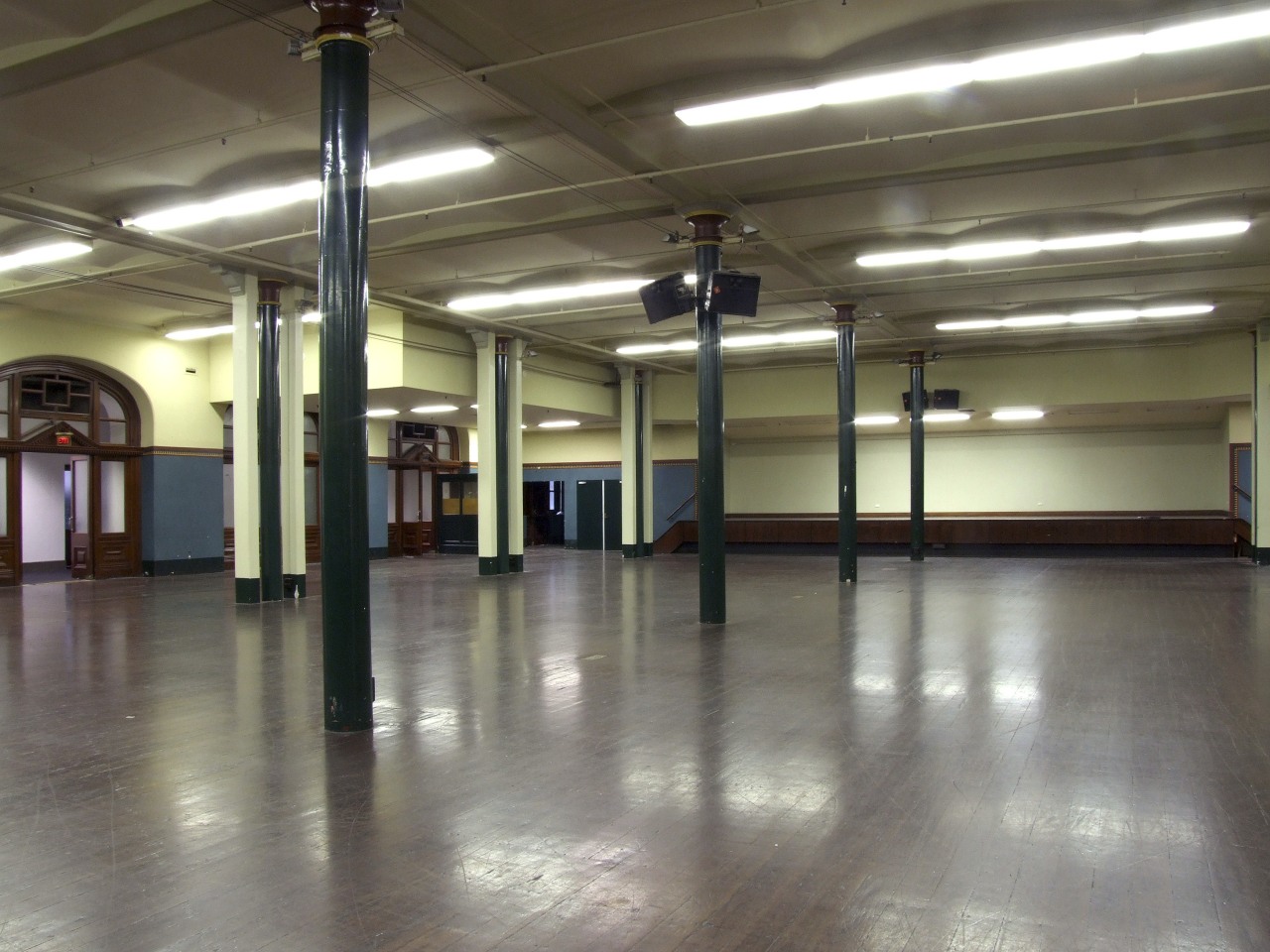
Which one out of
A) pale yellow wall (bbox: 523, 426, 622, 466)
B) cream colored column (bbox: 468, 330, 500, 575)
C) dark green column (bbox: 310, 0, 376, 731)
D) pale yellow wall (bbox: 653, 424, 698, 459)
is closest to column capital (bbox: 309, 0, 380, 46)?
dark green column (bbox: 310, 0, 376, 731)

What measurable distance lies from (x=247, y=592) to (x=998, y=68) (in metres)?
10.8

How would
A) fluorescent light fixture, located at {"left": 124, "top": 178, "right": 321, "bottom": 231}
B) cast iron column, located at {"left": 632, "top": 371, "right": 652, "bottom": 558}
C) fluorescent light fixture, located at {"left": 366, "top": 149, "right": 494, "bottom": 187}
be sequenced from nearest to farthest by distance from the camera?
fluorescent light fixture, located at {"left": 366, "top": 149, "right": 494, "bottom": 187}
fluorescent light fixture, located at {"left": 124, "top": 178, "right": 321, "bottom": 231}
cast iron column, located at {"left": 632, "top": 371, "right": 652, "bottom": 558}

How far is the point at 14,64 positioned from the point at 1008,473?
21330 millimetres

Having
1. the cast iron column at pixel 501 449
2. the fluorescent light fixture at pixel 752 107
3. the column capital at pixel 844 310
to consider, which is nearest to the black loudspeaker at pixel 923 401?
the column capital at pixel 844 310

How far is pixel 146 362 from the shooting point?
17.6 meters

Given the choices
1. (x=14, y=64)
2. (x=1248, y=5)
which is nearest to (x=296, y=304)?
(x=14, y=64)

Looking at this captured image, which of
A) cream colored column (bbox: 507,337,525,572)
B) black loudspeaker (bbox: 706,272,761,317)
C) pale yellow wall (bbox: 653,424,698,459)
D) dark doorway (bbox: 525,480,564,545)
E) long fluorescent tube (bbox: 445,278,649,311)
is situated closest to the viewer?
black loudspeaker (bbox: 706,272,761,317)

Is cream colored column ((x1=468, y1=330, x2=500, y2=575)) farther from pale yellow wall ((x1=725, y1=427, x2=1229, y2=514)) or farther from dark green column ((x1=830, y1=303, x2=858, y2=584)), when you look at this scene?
pale yellow wall ((x1=725, y1=427, x2=1229, y2=514))

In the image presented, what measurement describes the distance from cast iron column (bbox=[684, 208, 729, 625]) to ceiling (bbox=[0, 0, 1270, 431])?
40cm

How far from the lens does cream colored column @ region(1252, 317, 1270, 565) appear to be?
1733cm

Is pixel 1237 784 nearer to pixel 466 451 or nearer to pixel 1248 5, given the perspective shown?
pixel 1248 5

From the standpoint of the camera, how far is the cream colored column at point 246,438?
1296cm

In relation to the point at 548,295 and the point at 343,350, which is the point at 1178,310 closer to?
the point at 548,295

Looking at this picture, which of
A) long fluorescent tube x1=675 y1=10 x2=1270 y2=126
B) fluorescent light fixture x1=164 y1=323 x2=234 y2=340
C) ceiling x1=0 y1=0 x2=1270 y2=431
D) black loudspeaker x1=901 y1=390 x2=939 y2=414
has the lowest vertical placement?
black loudspeaker x1=901 y1=390 x2=939 y2=414
